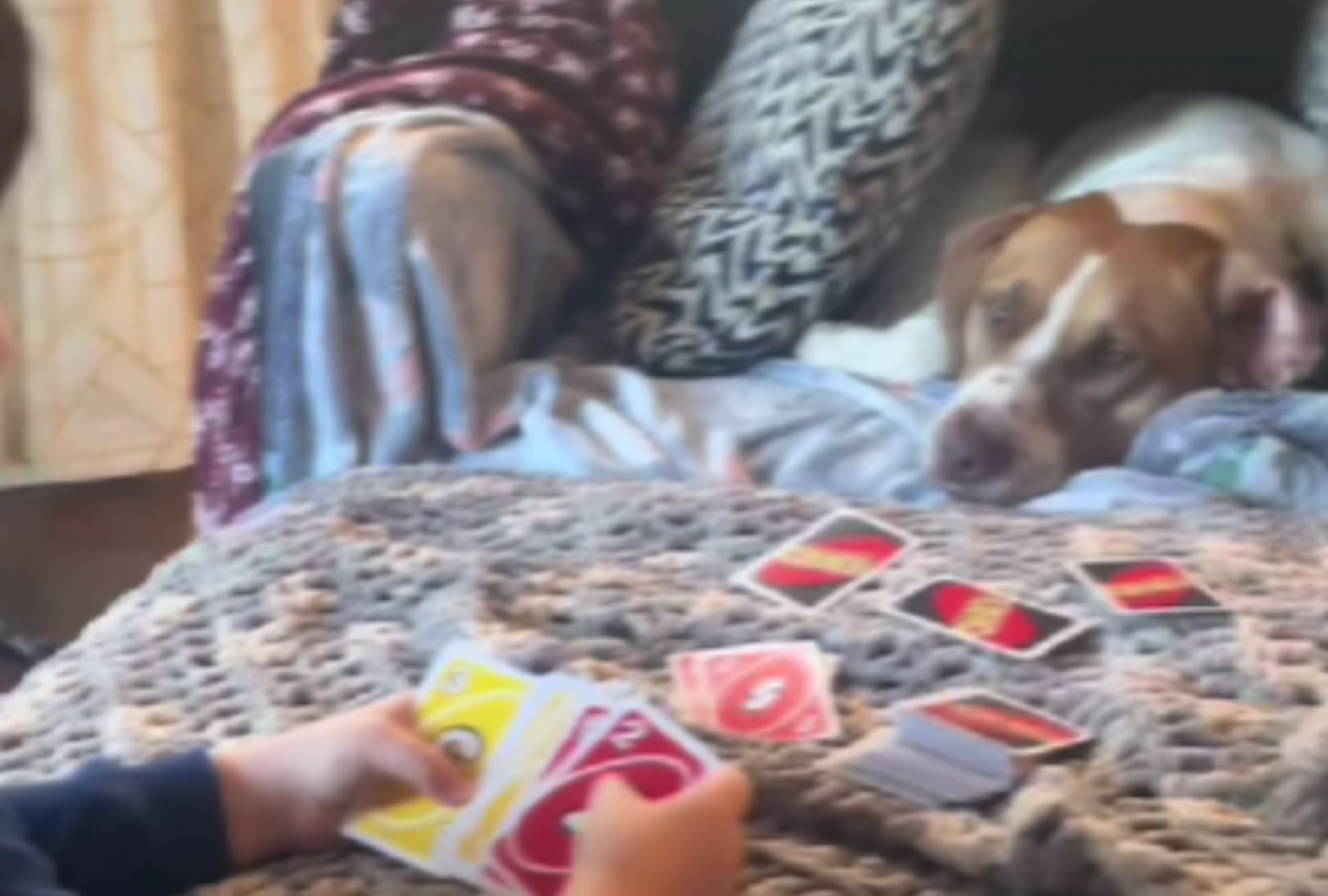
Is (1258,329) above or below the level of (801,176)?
below

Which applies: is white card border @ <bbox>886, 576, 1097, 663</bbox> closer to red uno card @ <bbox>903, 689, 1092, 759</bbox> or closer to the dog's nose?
red uno card @ <bbox>903, 689, 1092, 759</bbox>

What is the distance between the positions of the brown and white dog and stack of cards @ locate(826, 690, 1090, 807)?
437mm

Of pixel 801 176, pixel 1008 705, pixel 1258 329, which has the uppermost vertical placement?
pixel 801 176

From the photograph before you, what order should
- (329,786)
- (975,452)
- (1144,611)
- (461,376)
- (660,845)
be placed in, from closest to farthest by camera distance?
1. (660,845)
2. (329,786)
3. (1144,611)
4. (975,452)
5. (461,376)

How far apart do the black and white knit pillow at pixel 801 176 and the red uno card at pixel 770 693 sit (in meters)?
0.57

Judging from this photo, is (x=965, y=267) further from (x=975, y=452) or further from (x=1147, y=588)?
(x=1147, y=588)

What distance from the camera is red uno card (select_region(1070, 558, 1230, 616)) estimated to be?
1267mm

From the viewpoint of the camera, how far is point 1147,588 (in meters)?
1.30

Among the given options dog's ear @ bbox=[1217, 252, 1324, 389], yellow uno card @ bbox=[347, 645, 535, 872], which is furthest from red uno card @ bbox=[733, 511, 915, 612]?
dog's ear @ bbox=[1217, 252, 1324, 389]

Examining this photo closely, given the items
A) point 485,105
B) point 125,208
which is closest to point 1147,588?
point 485,105

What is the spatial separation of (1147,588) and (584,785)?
0.46 metres

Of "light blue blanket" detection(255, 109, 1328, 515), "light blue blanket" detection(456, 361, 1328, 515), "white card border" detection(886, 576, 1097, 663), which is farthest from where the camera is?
"light blue blanket" detection(255, 109, 1328, 515)

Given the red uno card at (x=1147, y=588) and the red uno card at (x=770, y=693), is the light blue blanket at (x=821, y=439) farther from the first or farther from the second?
the red uno card at (x=770, y=693)

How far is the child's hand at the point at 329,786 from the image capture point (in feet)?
3.41
